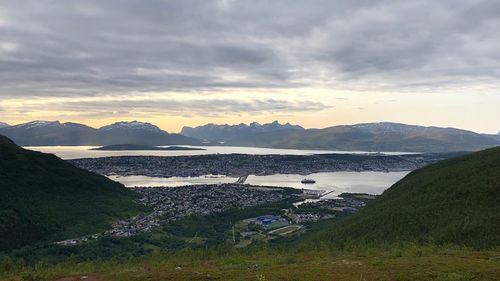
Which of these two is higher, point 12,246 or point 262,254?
point 262,254

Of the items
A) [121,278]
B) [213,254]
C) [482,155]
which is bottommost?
[213,254]

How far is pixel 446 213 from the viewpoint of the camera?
316 ft

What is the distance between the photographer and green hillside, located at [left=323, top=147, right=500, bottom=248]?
7961 centimetres

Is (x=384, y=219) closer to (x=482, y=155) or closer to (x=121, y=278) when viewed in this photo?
(x=482, y=155)

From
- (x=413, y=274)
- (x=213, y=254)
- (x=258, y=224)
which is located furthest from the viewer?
(x=258, y=224)

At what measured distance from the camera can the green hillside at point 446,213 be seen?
79613 mm

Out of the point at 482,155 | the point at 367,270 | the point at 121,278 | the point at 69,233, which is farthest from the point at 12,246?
the point at 482,155

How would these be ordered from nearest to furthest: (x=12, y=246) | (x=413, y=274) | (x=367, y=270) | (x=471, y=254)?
(x=413, y=274) → (x=367, y=270) → (x=471, y=254) → (x=12, y=246)

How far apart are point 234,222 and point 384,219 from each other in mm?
96207

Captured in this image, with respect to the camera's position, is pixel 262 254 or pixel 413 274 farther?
pixel 262 254

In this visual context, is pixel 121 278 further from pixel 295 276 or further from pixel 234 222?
pixel 234 222

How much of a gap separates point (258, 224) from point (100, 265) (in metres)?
112

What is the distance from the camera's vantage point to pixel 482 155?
14700 cm

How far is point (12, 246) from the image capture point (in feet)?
453
